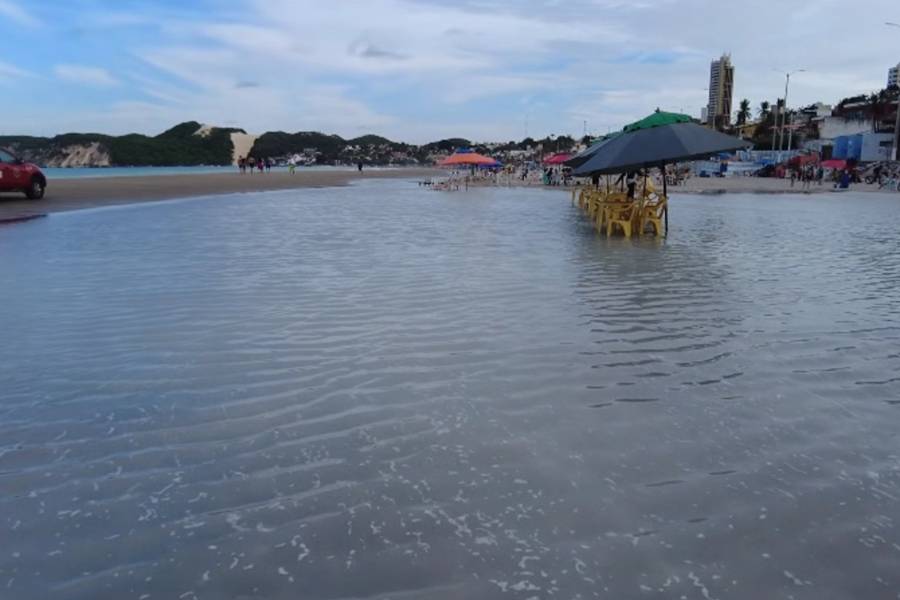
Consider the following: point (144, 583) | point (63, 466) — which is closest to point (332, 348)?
point (63, 466)

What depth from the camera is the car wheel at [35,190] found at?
21252 mm

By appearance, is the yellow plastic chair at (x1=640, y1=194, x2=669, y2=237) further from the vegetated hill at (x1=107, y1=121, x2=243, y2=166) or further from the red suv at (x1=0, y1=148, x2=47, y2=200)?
the vegetated hill at (x1=107, y1=121, x2=243, y2=166)

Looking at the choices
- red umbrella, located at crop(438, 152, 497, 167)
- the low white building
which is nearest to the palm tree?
the low white building

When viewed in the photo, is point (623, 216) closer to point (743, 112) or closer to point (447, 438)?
point (447, 438)

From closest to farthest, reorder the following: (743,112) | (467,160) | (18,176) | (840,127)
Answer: (18,176)
(467,160)
(840,127)
(743,112)

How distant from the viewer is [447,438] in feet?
12.5

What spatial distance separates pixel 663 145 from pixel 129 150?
14820 cm

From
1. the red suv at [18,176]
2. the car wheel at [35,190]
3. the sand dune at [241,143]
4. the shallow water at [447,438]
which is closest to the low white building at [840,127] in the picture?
the car wheel at [35,190]

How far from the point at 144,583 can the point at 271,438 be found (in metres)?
1.33

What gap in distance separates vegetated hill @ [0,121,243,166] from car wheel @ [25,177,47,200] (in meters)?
131

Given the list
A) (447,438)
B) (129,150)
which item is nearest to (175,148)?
(129,150)

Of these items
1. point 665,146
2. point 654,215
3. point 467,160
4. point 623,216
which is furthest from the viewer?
point 467,160

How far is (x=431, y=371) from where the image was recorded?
4973 mm

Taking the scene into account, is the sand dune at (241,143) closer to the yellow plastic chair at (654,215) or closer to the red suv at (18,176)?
the red suv at (18,176)
